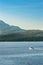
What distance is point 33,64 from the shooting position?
14.0 meters

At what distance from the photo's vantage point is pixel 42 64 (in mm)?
14016

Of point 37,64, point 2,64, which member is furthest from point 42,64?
point 2,64

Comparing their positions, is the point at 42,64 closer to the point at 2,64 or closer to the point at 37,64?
the point at 37,64

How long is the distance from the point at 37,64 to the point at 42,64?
29 centimetres

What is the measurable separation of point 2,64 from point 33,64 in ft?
5.88

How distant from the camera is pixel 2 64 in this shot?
1363 centimetres

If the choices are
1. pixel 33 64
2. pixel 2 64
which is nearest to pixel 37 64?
pixel 33 64

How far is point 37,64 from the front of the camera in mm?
14078

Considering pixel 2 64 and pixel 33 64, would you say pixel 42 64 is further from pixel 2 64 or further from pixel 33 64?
pixel 2 64

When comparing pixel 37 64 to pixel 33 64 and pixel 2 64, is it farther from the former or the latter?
pixel 2 64

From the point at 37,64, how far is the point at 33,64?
24 centimetres

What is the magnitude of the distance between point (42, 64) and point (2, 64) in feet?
7.52
